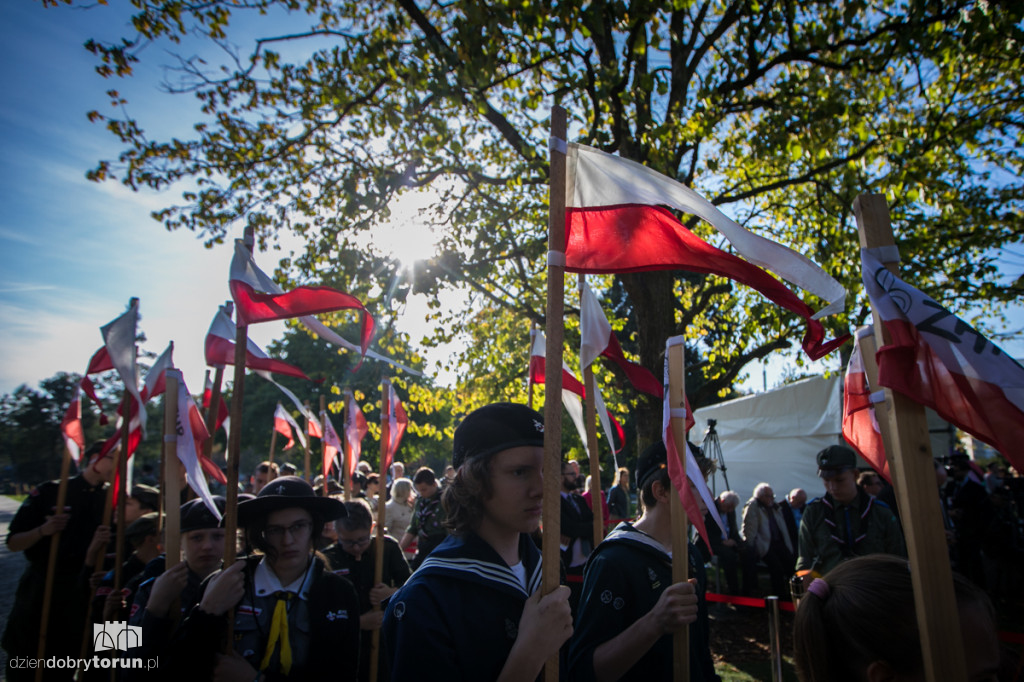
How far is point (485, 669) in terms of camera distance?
6.15 ft

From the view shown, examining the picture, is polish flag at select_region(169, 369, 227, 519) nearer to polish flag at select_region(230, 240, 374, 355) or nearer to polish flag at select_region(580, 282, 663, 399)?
polish flag at select_region(230, 240, 374, 355)

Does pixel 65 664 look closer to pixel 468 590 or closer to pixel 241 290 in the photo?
pixel 241 290

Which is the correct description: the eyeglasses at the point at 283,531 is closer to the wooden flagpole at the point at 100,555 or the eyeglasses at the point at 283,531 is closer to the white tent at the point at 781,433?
the wooden flagpole at the point at 100,555

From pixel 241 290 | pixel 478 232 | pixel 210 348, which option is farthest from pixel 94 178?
pixel 241 290

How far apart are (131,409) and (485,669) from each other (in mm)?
3982

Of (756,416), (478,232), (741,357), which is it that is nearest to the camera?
(478,232)

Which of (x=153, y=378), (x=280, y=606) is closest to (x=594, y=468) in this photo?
(x=280, y=606)

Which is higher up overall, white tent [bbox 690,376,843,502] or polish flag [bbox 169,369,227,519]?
white tent [bbox 690,376,843,502]

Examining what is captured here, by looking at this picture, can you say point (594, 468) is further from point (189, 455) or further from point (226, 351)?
point (226, 351)

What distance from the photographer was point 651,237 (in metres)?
2.53

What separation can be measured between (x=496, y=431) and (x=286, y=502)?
1.66 metres

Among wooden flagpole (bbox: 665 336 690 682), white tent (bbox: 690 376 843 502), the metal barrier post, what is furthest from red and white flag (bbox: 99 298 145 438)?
white tent (bbox: 690 376 843 502)

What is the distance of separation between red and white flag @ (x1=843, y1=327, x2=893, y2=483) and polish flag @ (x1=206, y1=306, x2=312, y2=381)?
11.3 ft

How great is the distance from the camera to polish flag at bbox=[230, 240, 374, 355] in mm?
3350
